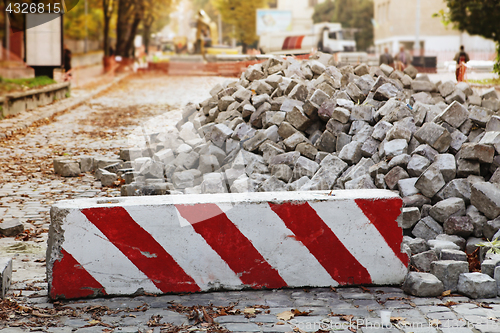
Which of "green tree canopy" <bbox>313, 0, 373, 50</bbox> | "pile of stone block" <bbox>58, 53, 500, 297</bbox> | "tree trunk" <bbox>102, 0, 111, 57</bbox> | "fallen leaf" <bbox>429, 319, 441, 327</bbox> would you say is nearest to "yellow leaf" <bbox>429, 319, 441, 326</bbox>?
"fallen leaf" <bbox>429, 319, 441, 327</bbox>

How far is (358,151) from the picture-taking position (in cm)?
655

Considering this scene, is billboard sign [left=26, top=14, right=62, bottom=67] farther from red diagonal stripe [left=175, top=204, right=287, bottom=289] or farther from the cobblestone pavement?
red diagonal stripe [left=175, top=204, right=287, bottom=289]

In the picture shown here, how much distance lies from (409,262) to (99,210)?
236 cm

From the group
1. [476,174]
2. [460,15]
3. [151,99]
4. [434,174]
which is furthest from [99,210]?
[460,15]

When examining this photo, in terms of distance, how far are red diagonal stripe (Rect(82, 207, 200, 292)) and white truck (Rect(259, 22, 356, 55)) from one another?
122 feet

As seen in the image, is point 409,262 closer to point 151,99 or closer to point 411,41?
point 151,99

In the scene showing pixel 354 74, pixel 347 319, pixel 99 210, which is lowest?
pixel 347 319

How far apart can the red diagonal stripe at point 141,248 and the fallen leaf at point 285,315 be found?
70 centimetres

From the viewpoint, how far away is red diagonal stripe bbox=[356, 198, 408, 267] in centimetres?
392

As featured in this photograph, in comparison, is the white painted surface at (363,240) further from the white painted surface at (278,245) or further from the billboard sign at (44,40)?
the billboard sign at (44,40)

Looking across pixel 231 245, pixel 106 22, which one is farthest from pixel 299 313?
pixel 106 22

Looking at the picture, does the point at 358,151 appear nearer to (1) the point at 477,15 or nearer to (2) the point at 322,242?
(2) the point at 322,242

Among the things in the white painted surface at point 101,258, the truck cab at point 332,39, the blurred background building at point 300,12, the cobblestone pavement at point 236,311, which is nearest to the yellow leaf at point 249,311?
the cobblestone pavement at point 236,311

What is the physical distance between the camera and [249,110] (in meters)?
8.45
